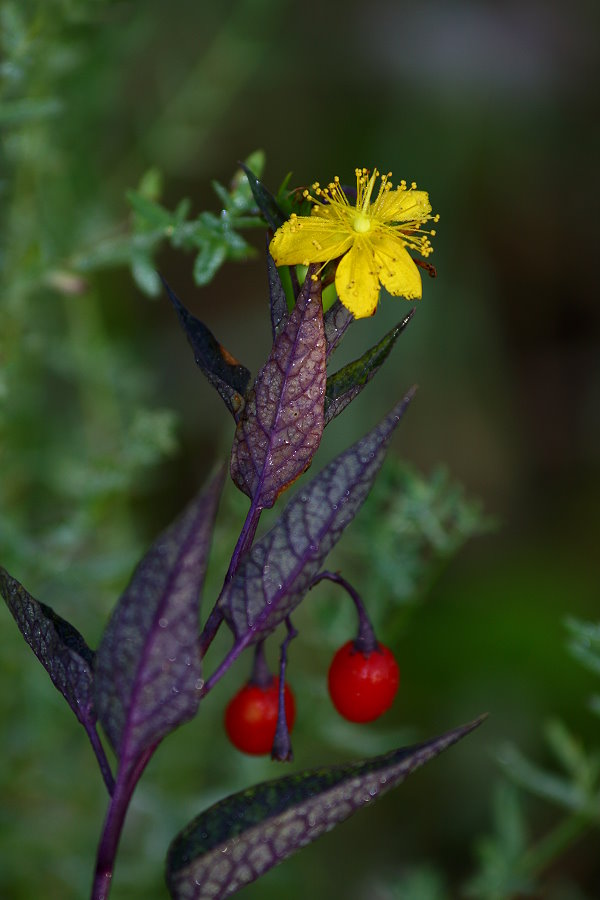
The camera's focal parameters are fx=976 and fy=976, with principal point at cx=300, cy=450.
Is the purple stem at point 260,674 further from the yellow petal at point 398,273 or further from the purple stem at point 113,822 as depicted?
the yellow petal at point 398,273

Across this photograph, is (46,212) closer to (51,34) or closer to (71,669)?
(51,34)

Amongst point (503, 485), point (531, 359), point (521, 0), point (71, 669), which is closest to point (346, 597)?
point (71, 669)

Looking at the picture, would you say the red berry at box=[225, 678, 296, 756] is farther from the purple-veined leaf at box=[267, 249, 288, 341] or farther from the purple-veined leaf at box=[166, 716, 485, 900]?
the purple-veined leaf at box=[267, 249, 288, 341]

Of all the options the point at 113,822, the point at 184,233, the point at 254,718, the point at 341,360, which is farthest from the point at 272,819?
the point at 341,360

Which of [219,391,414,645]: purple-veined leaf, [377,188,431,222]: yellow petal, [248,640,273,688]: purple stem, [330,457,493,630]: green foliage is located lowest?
[330,457,493,630]: green foliage

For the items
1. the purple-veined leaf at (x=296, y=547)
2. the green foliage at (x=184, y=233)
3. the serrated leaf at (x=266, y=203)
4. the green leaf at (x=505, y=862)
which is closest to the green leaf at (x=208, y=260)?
the green foliage at (x=184, y=233)

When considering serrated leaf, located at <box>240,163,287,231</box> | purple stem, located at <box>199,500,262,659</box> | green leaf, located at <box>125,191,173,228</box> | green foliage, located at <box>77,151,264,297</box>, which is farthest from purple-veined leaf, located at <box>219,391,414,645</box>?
green leaf, located at <box>125,191,173,228</box>
